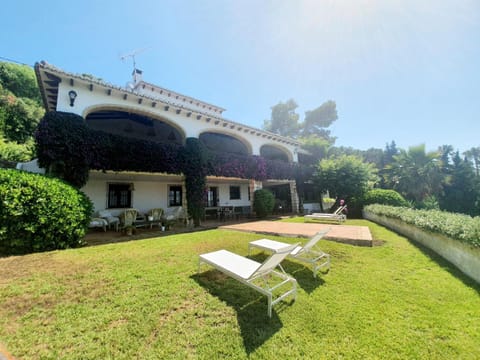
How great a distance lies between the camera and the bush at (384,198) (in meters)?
14.0

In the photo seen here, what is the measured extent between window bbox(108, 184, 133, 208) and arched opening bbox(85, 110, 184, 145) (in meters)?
3.27

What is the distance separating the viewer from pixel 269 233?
24.3 ft

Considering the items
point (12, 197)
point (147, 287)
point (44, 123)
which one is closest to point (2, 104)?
point (44, 123)

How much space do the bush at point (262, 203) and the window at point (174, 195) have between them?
562 cm

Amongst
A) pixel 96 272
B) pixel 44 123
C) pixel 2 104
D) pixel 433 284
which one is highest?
pixel 2 104

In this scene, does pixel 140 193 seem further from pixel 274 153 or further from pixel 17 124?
pixel 17 124

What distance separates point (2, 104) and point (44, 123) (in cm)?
2038

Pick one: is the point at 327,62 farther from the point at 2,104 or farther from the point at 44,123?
the point at 2,104

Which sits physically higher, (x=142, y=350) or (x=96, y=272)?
(x=96, y=272)

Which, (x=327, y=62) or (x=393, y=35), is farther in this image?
(x=327, y=62)

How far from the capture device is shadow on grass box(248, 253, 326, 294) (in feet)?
11.9

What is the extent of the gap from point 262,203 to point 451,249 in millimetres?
9052

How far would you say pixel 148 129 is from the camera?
43.8 feet

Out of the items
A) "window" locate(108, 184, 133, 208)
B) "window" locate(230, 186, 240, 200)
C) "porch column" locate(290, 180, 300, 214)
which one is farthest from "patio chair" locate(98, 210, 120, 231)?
"porch column" locate(290, 180, 300, 214)
